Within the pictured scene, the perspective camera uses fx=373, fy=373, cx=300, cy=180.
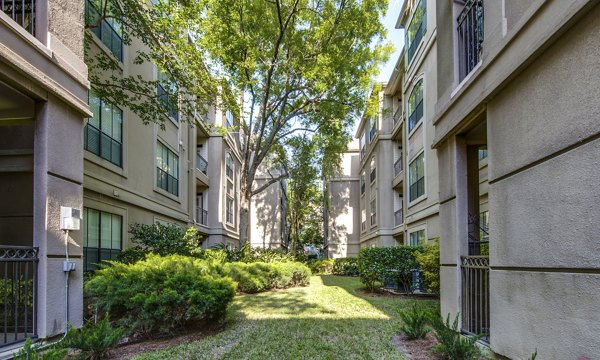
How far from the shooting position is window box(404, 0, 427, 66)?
16.9 metres

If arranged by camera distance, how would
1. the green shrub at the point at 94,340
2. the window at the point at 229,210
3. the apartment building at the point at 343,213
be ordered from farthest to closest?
the apartment building at the point at 343,213, the window at the point at 229,210, the green shrub at the point at 94,340

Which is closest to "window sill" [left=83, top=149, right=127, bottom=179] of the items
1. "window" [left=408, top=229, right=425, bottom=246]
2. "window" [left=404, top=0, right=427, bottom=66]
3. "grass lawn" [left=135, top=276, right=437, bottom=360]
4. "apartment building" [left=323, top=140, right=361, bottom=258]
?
"grass lawn" [left=135, top=276, right=437, bottom=360]

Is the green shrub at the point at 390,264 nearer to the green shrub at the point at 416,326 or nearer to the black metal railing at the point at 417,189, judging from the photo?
the black metal railing at the point at 417,189

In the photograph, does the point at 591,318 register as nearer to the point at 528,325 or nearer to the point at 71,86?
the point at 528,325

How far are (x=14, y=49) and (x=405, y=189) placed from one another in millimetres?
18014

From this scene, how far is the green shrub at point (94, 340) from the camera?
16.7ft

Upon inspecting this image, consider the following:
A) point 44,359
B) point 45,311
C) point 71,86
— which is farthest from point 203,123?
point 44,359

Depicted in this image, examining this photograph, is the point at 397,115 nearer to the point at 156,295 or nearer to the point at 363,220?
the point at 363,220

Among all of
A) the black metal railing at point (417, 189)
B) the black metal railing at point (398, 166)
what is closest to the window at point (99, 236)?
the black metal railing at point (417, 189)

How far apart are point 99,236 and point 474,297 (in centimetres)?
1044

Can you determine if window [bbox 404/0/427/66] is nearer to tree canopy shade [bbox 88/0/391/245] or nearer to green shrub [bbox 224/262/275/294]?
tree canopy shade [bbox 88/0/391/245]

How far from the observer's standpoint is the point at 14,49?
510 cm

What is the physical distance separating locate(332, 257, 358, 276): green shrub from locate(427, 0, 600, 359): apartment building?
18.4 metres

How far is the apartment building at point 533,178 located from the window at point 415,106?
10.9 meters
